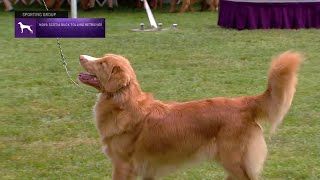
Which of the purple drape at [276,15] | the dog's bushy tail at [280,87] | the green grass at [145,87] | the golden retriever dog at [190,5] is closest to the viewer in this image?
the dog's bushy tail at [280,87]

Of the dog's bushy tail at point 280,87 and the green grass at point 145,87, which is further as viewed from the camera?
the green grass at point 145,87

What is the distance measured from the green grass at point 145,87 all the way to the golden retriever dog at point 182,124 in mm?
880

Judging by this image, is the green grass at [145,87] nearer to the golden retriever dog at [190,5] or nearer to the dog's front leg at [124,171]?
the dog's front leg at [124,171]

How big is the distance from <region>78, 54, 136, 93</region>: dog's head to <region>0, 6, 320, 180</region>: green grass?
113 cm

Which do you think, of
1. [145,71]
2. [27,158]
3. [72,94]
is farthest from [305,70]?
[27,158]

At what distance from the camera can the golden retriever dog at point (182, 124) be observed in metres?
4.34

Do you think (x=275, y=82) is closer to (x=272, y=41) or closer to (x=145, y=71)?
(x=145, y=71)

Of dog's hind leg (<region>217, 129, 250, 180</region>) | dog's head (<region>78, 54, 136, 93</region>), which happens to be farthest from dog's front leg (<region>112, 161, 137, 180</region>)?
dog's hind leg (<region>217, 129, 250, 180</region>)

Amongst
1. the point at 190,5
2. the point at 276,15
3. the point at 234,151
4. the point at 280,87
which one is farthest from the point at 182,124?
the point at 190,5

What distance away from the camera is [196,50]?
478 inches

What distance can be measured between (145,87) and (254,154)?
4.56 m

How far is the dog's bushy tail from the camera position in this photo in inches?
170

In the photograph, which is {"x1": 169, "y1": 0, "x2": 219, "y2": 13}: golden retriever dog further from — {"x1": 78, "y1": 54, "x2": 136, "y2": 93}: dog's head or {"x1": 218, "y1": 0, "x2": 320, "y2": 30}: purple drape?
{"x1": 78, "y1": 54, "x2": 136, "y2": 93}: dog's head

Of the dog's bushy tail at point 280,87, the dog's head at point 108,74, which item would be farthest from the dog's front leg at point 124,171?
the dog's bushy tail at point 280,87
